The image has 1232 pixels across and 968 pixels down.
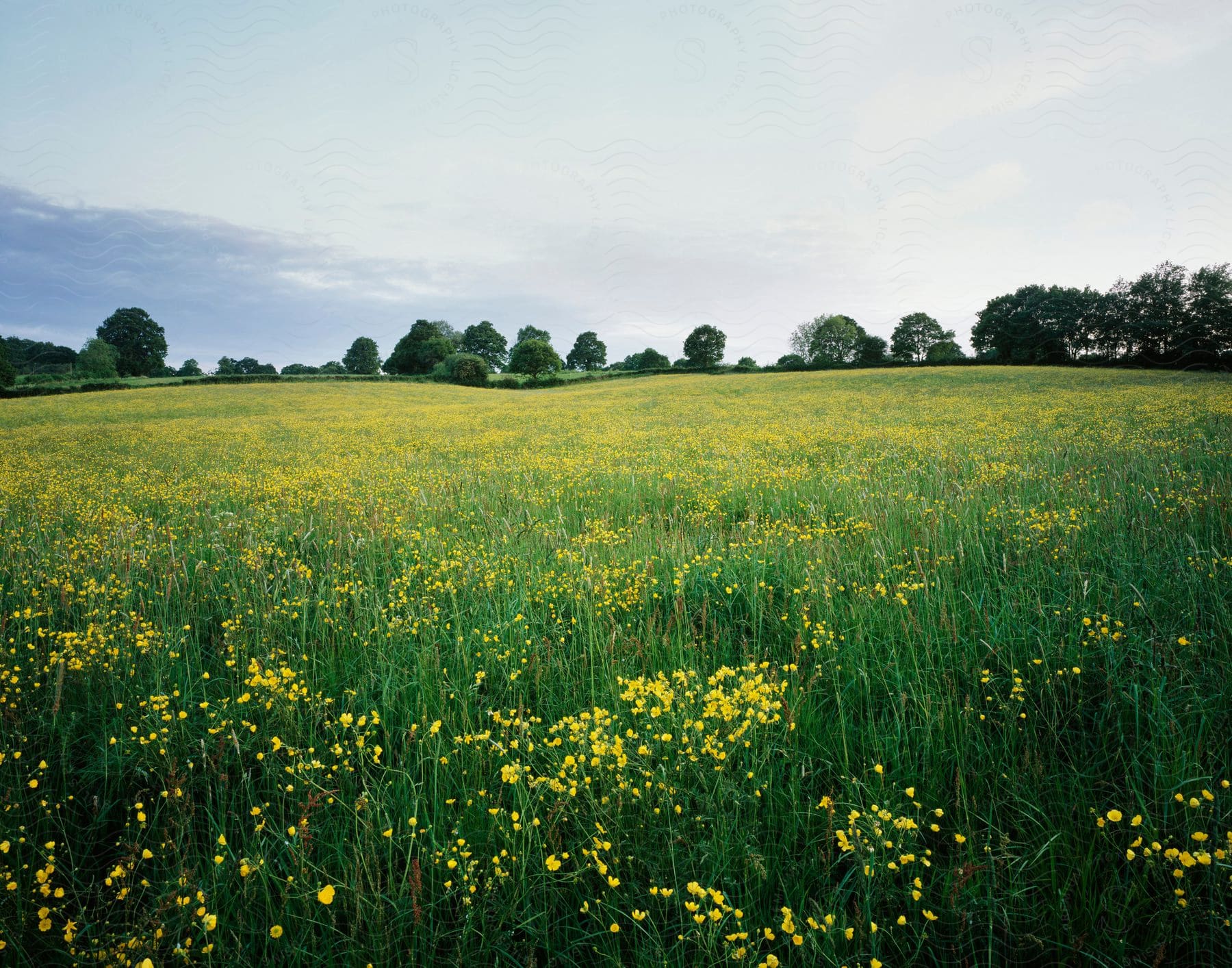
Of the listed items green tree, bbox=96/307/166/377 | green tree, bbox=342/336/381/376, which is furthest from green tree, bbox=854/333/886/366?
green tree, bbox=96/307/166/377

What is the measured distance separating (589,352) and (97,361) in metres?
74.5

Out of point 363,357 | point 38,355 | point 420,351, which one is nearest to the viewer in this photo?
point 38,355

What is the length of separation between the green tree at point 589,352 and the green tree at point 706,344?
23456 mm

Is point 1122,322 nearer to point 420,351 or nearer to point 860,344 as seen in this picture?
point 860,344

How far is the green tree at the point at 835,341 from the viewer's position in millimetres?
96562

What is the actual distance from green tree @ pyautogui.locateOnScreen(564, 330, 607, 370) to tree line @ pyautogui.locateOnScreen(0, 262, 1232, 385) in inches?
7.9

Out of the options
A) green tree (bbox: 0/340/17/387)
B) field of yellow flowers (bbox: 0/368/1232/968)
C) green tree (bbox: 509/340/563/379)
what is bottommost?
field of yellow flowers (bbox: 0/368/1232/968)

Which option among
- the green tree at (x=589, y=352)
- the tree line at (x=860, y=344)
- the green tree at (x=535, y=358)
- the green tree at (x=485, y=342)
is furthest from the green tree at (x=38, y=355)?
the green tree at (x=589, y=352)

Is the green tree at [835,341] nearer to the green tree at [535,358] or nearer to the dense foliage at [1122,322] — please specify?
the dense foliage at [1122,322]

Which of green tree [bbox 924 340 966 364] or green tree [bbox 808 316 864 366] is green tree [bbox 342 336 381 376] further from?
green tree [bbox 924 340 966 364]

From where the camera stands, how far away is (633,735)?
2361mm

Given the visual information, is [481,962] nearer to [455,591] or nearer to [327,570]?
[455,591]

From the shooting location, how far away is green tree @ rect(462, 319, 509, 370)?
11281cm

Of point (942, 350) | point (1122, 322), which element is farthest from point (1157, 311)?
point (942, 350)
